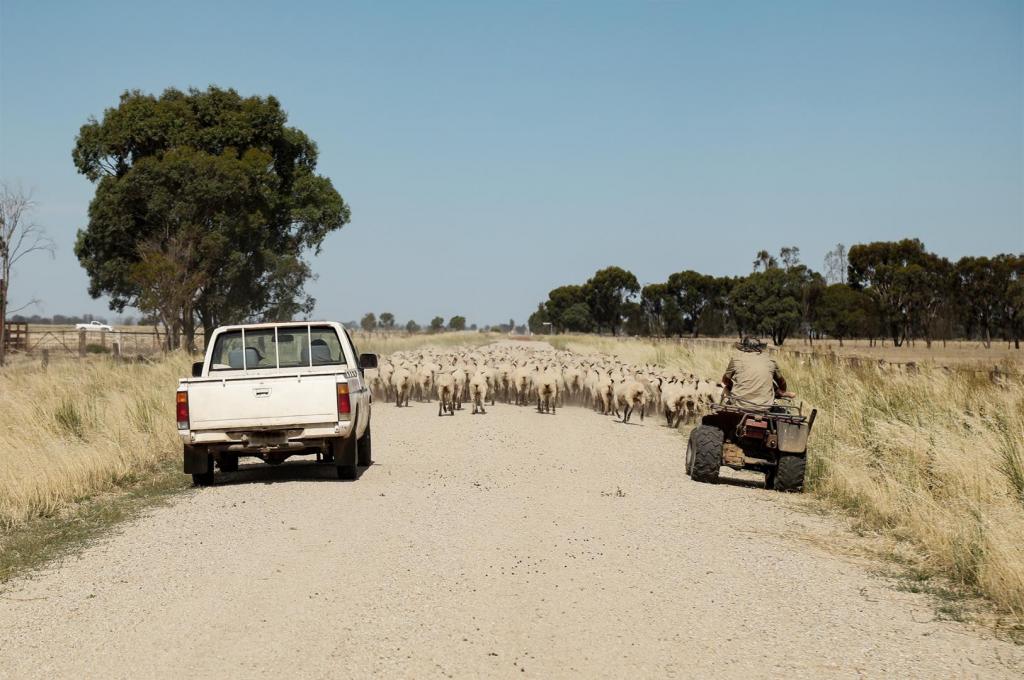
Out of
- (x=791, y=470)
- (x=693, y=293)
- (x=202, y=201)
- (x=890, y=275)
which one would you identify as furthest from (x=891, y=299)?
(x=791, y=470)

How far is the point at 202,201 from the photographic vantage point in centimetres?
4209

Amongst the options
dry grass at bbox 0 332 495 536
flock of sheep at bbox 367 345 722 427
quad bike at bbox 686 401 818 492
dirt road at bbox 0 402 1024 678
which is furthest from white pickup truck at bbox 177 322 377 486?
flock of sheep at bbox 367 345 722 427

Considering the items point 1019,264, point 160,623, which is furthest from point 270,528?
point 1019,264

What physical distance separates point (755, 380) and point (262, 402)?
6.19 meters

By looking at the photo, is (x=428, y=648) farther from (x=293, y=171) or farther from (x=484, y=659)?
(x=293, y=171)

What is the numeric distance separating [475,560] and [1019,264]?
89.0 m

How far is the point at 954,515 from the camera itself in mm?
9953

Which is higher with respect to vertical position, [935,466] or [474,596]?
[935,466]

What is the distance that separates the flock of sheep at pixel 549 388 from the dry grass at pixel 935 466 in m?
2.65

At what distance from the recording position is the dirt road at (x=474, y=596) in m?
5.86

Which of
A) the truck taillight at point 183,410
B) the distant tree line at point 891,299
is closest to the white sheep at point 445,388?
the truck taillight at point 183,410

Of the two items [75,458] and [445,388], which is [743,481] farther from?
[445,388]

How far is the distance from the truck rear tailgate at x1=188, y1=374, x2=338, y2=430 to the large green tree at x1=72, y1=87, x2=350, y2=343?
28.1 metres

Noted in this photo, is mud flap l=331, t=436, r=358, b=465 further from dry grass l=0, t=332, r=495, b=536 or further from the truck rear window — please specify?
dry grass l=0, t=332, r=495, b=536
